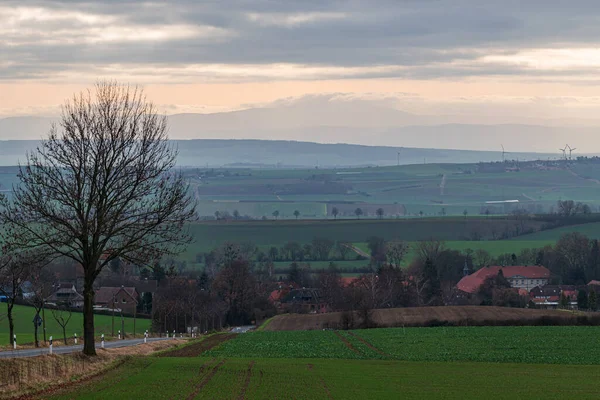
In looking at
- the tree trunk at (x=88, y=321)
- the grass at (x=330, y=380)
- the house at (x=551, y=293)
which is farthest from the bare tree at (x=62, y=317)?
the house at (x=551, y=293)

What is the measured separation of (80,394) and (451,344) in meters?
33.5

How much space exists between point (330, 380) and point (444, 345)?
77.9 feet

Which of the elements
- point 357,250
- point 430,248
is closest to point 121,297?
point 430,248

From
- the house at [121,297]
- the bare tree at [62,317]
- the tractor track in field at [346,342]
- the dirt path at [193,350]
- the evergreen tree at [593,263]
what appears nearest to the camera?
the dirt path at [193,350]

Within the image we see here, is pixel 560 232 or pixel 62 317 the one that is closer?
pixel 62 317

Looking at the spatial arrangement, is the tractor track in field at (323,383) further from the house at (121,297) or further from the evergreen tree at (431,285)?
the evergreen tree at (431,285)

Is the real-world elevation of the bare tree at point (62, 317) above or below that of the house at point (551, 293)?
above

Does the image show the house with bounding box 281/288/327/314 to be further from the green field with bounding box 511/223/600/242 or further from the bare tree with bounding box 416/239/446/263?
the green field with bounding box 511/223/600/242

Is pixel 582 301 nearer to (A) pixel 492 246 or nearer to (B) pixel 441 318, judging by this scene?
(B) pixel 441 318

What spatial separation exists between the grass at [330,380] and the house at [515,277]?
9706 centimetres

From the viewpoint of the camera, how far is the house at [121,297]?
116000 mm

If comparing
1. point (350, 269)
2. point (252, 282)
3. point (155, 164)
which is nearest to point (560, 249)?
point (350, 269)

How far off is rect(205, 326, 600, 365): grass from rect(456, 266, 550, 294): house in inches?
2680

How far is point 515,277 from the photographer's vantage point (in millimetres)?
151750
